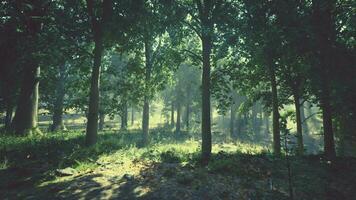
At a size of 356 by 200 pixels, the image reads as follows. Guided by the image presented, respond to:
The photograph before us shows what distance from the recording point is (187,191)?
716 cm

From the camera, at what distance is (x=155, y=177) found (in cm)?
828

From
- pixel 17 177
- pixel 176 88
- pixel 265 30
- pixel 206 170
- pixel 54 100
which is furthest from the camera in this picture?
pixel 176 88

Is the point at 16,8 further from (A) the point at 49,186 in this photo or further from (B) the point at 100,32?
(A) the point at 49,186

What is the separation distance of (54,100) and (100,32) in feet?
60.4

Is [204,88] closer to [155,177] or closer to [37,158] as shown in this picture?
[155,177]

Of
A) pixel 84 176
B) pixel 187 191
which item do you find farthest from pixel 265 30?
pixel 84 176

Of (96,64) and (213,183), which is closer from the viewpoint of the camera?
(213,183)

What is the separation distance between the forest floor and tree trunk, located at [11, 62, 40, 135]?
10.4 feet

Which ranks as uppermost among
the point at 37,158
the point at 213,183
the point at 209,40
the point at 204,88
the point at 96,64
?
the point at 209,40

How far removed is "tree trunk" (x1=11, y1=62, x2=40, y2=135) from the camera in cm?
1443

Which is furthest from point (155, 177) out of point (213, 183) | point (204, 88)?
point (204, 88)

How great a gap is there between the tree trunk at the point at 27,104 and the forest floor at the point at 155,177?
317cm

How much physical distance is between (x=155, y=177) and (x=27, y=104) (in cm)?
1081

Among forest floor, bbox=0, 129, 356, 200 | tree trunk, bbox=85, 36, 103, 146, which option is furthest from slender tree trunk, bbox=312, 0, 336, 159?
tree trunk, bbox=85, 36, 103, 146
